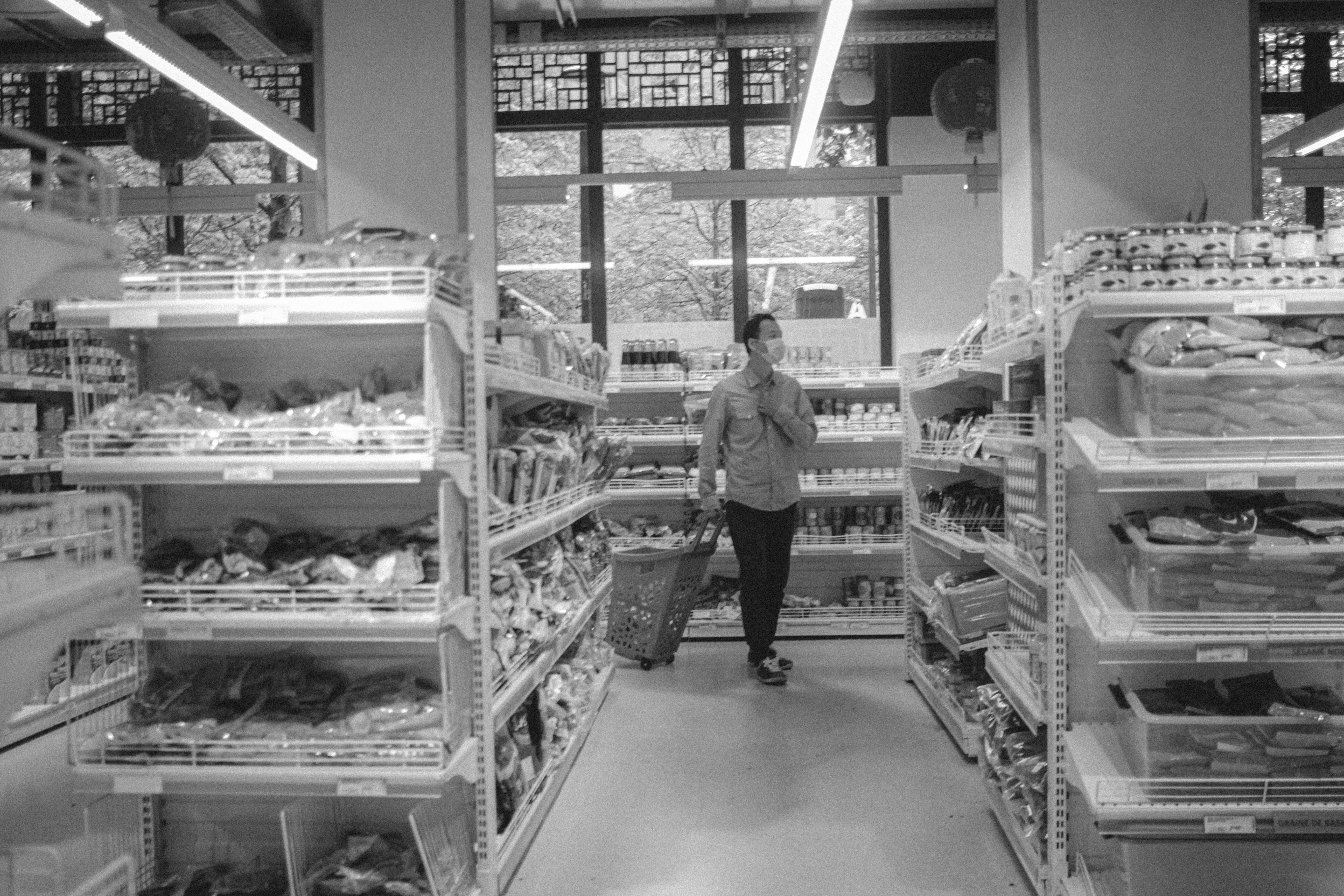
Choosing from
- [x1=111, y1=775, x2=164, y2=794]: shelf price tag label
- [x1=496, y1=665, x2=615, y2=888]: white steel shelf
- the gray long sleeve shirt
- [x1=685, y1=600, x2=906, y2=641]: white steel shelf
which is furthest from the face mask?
[x1=111, y1=775, x2=164, y2=794]: shelf price tag label

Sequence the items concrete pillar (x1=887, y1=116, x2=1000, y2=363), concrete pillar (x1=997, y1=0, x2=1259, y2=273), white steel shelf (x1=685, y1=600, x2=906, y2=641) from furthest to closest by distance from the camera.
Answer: concrete pillar (x1=887, y1=116, x2=1000, y2=363)
white steel shelf (x1=685, y1=600, x2=906, y2=641)
concrete pillar (x1=997, y1=0, x2=1259, y2=273)

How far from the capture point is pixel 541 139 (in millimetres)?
8430

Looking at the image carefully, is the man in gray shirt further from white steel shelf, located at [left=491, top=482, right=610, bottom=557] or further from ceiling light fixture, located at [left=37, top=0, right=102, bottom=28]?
ceiling light fixture, located at [left=37, top=0, right=102, bottom=28]

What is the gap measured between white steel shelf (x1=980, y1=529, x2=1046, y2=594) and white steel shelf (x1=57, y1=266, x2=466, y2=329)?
1.82 meters

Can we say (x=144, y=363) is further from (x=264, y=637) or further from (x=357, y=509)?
(x=264, y=637)

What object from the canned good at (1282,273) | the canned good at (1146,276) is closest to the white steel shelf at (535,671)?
the canned good at (1146,276)

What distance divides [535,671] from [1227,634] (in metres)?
2.23

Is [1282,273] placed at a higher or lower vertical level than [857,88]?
lower

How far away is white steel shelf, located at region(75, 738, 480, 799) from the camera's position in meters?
2.74

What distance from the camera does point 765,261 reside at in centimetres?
833

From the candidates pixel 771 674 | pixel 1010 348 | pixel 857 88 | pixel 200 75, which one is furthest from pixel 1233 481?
pixel 857 88

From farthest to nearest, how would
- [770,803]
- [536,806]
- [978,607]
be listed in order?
1. [978,607]
2. [770,803]
3. [536,806]

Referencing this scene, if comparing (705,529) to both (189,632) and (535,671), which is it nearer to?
(535,671)

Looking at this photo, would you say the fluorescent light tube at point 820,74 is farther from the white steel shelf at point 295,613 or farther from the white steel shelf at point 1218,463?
the white steel shelf at point 295,613
